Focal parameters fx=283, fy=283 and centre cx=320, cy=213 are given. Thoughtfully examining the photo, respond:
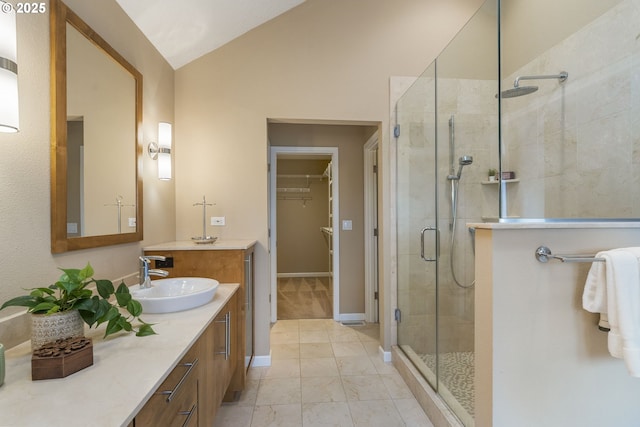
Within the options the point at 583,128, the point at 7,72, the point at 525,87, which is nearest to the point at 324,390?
the point at 7,72

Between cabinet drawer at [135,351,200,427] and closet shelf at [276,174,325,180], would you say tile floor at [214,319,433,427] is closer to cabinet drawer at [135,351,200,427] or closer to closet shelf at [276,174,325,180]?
cabinet drawer at [135,351,200,427]

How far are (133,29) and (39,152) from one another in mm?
1116

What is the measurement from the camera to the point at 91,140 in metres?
1.37

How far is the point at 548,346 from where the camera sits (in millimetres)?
1207

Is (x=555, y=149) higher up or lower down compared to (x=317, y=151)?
lower down

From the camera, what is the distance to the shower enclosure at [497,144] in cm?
166

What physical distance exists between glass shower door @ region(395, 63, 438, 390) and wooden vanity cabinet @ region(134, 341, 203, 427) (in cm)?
164

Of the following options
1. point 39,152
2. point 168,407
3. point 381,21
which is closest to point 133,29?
point 39,152

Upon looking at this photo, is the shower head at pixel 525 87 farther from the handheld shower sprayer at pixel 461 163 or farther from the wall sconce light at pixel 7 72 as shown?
the wall sconce light at pixel 7 72

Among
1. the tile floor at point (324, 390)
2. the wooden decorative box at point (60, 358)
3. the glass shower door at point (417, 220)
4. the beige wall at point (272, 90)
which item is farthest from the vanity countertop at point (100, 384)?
the glass shower door at point (417, 220)

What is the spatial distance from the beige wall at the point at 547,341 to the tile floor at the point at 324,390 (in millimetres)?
728

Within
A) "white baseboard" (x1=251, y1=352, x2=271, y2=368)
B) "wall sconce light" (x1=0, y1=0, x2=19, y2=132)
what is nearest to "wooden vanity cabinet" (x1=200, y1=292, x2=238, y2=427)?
"white baseboard" (x1=251, y1=352, x2=271, y2=368)

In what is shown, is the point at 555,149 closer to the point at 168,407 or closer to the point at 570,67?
the point at 570,67

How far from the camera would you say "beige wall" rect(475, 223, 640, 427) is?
3.88ft
